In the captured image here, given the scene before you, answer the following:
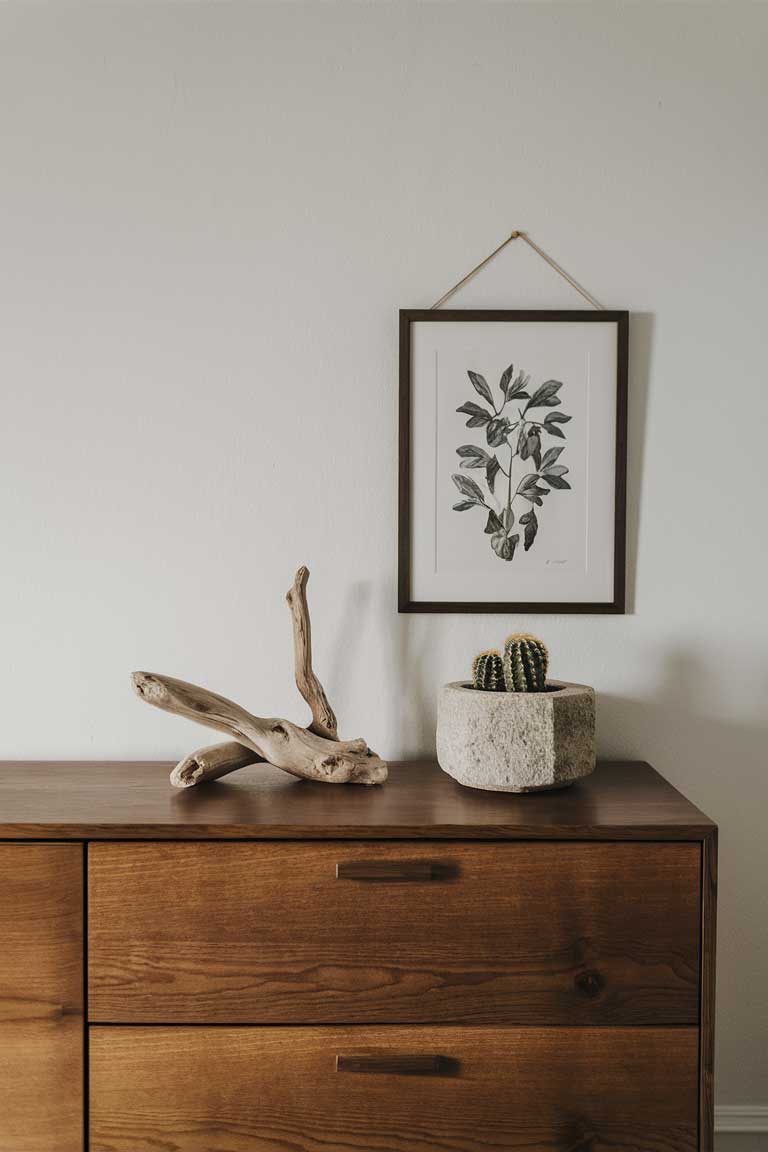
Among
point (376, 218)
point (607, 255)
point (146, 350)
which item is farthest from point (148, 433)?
point (607, 255)

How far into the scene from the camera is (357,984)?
4.11 feet

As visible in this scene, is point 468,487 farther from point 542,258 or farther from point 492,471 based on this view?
point 542,258

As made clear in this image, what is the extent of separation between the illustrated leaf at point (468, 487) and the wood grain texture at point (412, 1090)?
3.03 ft

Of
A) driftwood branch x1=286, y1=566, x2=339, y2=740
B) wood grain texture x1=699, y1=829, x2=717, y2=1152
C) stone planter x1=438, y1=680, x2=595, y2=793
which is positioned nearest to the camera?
wood grain texture x1=699, y1=829, x2=717, y2=1152

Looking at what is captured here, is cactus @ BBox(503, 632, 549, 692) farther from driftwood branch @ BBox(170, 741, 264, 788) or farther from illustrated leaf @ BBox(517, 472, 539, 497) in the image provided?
driftwood branch @ BBox(170, 741, 264, 788)

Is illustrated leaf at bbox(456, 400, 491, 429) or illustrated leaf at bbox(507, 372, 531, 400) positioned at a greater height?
illustrated leaf at bbox(507, 372, 531, 400)

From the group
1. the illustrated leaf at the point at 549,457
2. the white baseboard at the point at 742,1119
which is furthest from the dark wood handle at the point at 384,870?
the white baseboard at the point at 742,1119

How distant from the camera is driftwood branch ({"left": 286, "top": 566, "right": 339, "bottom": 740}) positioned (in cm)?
154

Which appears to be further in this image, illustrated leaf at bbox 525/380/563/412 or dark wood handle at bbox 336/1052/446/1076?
illustrated leaf at bbox 525/380/563/412

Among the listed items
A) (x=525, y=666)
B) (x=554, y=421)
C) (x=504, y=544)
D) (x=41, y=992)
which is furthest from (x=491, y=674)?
(x=41, y=992)

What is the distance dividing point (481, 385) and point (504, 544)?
12.4 inches

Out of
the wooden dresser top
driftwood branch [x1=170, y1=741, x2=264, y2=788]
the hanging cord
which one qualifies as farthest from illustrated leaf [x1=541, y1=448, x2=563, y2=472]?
driftwood branch [x1=170, y1=741, x2=264, y2=788]

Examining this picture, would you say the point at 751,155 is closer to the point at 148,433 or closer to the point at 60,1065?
the point at 148,433

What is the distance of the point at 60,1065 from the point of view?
126 cm
